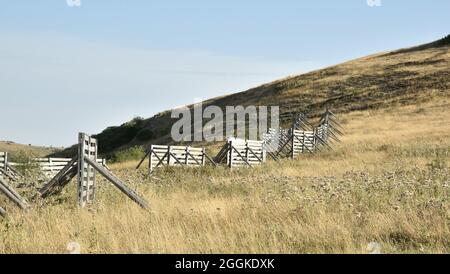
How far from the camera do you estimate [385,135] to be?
34156 mm

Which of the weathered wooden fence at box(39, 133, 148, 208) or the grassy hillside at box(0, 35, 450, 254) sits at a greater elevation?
the weathered wooden fence at box(39, 133, 148, 208)

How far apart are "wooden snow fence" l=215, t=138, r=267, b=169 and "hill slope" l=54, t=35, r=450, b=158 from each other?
2292 cm

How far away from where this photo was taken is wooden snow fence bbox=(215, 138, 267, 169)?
2628 centimetres

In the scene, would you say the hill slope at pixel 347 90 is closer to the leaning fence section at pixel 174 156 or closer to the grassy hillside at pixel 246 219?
the leaning fence section at pixel 174 156

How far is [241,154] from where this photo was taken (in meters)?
27.9

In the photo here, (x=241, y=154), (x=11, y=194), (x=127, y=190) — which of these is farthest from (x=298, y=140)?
(x=11, y=194)

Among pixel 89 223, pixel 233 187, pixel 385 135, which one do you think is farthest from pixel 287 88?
pixel 89 223

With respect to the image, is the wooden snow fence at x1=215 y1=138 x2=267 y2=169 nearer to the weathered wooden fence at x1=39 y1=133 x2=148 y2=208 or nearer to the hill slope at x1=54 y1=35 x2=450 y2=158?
the weathered wooden fence at x1=39 y1=133 x2=148 y2=208

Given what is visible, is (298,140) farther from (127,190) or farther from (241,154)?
(127,190)

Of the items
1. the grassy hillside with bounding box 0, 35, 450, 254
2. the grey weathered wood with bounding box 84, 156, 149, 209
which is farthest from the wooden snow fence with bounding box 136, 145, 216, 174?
the grey weathered wood with bounding box 84, 156, 149, 209

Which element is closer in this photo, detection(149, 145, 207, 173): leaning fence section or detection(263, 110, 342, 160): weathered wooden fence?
detection(149, 145, 207, 173): leaning fence section

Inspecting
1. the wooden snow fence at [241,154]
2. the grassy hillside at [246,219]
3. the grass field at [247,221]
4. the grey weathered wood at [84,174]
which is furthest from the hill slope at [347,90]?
the grey weathered wood at [84,174]

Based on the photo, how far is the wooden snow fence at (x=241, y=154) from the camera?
2628 cm

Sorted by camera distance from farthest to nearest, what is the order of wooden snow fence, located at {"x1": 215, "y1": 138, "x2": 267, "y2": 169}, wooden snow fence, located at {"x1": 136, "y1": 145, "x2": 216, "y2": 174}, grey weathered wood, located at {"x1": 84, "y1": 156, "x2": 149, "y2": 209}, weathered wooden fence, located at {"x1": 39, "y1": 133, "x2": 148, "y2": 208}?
wooden snow fence, located at {"x1": 136, "y1": 145, "x2": 216, "y2": 174} → wooden snow fence, located at {"x1": 215, "y1": 138, "x2": 267, "y2": 169} → weathered wooden fence, located at {"x1": 39, "y1": 133, "x2": 148, "y2": 208} → grey weathered wood, located at {"x1": 84, "y1": 156, "x2": 149, "y2": 209}
